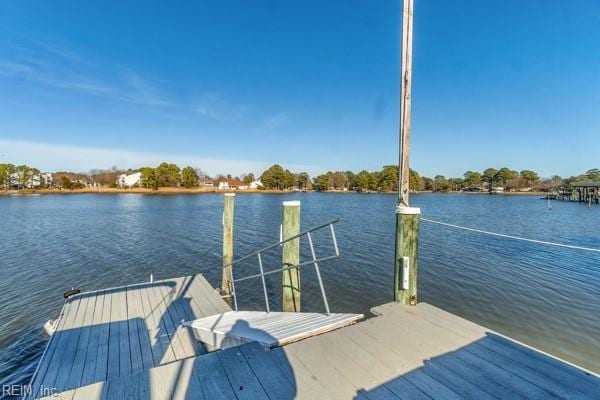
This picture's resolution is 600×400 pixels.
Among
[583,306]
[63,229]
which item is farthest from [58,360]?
[63,229]

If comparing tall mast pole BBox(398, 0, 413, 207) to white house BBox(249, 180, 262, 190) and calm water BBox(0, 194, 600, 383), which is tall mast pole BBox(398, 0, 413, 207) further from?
white house BBox(249, 180, 262, 190)

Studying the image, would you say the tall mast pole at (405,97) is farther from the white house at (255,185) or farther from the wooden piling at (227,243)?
the white house at (255,185)

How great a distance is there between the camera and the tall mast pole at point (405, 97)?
329 centimetres

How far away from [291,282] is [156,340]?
2174mm

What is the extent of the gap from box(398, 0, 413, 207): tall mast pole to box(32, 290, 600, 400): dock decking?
5.59ft

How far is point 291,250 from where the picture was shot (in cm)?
458

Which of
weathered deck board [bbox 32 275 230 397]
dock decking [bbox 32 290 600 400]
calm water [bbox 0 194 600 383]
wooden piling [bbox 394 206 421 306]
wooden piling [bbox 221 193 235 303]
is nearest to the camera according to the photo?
dock decking [bbox 32 290 600 400]

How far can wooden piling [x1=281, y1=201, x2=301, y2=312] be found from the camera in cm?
455

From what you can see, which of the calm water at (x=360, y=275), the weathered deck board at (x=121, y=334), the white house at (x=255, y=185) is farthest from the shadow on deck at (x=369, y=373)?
the white house at (x=255, y=185)

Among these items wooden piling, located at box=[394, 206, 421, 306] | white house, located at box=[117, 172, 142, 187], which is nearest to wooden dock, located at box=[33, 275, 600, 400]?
wooden piling, located at box=[394, 206, 421, 306]

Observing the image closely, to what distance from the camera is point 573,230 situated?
17.3 meters

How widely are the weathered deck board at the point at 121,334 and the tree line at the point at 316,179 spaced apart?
230 feet

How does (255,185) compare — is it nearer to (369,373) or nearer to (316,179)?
(316,179)

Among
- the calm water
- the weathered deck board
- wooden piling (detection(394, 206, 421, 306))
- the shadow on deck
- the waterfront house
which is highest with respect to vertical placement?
the waterfront house
